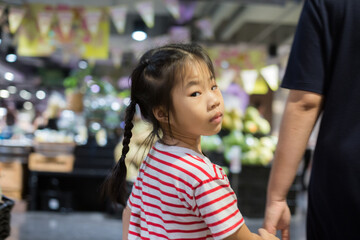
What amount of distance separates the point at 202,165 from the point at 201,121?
120 millimetres

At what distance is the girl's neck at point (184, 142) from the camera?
112 cm

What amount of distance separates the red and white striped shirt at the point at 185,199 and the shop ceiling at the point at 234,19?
18.3 ft

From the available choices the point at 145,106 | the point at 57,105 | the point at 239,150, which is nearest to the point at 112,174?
the point at 145,106

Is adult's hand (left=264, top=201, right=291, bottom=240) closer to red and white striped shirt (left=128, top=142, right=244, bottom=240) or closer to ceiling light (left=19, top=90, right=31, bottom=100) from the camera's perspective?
red and white striped shirt (left=128, top=142, right=244, bottom=240)

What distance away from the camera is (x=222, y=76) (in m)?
7.45

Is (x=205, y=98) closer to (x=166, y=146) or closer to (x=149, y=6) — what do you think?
(x=166, y=146)

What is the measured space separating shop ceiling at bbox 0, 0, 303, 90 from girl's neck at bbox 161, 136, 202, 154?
18.0 feet

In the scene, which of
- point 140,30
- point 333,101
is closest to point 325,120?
point 333,101

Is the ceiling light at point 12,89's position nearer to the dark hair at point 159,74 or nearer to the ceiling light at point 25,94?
the ceiling light at point 25,94

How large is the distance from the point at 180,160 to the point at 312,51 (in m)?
0.55

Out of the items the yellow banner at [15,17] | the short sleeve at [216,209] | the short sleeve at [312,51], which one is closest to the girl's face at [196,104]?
the short sleeve at [216,209]

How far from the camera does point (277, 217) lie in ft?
4.36

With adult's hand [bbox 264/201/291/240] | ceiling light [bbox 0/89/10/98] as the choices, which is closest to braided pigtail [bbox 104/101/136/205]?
adult's hand [bbox 264/201/291/240]

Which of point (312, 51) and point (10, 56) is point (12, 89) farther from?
point (312, 51)
